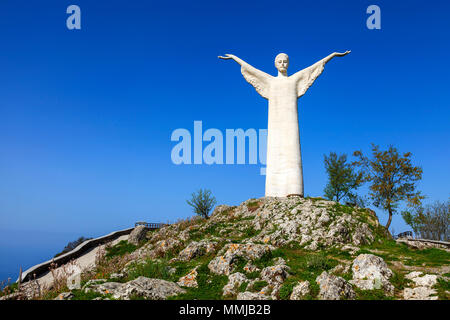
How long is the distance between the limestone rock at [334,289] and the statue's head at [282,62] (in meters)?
21.3

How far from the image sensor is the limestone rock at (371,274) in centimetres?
1034

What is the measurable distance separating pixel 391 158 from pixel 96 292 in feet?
108

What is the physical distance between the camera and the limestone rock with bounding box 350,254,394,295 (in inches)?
407

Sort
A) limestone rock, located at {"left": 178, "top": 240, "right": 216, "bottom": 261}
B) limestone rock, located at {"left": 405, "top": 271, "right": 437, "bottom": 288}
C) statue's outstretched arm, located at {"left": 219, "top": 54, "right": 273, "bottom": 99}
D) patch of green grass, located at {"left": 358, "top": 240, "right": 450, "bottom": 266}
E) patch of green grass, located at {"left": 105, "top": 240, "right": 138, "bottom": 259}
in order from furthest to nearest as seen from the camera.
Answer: statue's outstretched arm, located at {"left": 219, "top": 54, "right": 273, "bottom": 99} → patch of green grass, located at {"left": 105, "top": 240, "right": 138, "bottom": 259} → limestone rock, located at {"left": 178, "top": 240, "right": 216, "bottom": 261} → patch of green grass, located at {"left": 358, "top": 240, "right": 450, "bottom": 266} → limestone rock, located at {"left": 405, "top": 271, "right": 437, "bottom": 288}

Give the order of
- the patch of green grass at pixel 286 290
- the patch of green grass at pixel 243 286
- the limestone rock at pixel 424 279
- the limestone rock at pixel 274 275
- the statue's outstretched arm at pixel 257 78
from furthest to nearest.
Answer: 1. the statue's outstretched arm at pixel 257 78
2. the limestone rock at pixel 274 275
3. the patch of green grass at pixel 243 286
4. the limestone rock at pixel 424 279
5. the patch of green grass at pixel 286 290

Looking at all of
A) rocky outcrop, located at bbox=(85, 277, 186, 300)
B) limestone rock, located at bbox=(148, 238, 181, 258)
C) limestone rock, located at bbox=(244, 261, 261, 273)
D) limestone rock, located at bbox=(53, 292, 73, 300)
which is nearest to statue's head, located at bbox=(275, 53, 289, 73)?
limestone rock, located at bbox=(148, 238, 181, 258)

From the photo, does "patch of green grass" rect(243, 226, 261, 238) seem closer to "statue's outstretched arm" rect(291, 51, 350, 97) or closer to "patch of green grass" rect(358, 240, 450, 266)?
"patch of green grass" rect(358, 240, 450, 266)

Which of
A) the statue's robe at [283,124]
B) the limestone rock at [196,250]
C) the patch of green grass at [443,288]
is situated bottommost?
the patch of green grass at [443,288]

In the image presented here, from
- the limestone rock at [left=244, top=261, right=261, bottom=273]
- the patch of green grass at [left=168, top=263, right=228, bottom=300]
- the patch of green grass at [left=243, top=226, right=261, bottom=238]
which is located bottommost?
the patch of green grass at [left=168, top=263, right=228, bottom=300]

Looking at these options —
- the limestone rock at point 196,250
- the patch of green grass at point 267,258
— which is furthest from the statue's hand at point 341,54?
the limestone rock at point 196,250

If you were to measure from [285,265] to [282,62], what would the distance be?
20.0 meters

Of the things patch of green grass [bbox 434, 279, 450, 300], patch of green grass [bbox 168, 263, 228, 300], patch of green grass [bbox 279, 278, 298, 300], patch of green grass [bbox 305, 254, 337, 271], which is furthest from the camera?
patch of green grass [bbox 305, 254, 337, 271]

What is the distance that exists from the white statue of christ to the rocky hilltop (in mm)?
2816

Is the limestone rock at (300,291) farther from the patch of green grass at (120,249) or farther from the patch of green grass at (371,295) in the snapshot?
the patch of green grass at (120,249)
